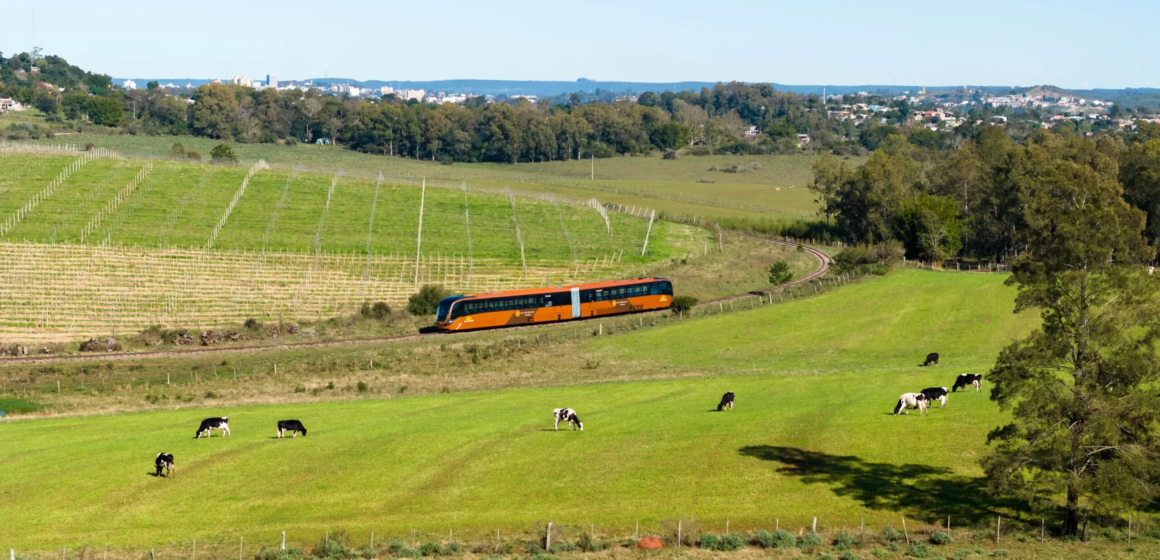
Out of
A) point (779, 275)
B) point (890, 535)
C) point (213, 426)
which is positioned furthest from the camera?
point (779, 275)

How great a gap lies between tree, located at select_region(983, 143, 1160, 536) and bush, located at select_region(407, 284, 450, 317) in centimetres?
6439

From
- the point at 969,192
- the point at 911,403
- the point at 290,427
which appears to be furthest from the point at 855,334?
the point at 969,192

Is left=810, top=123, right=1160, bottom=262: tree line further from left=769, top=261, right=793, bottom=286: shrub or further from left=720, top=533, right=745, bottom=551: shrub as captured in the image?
left=720, top=533, right=745, bottom=551: shrub

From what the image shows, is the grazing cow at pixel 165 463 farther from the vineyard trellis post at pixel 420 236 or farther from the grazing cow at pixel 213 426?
the vineyard trellis post at pixel 420 236

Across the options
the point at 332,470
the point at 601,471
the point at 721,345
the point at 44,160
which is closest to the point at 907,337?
the point at 721,345

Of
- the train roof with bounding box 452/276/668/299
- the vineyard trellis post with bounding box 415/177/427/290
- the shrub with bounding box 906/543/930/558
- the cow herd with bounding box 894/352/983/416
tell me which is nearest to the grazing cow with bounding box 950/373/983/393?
the cow herd with bounding box 894/352/983/416

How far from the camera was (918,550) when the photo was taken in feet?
120

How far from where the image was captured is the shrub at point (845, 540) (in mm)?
37031

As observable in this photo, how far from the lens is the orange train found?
8906 cm

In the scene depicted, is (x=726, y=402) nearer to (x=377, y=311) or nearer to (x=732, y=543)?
(x=732, y=543)

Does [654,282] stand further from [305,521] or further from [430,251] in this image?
[305,521]

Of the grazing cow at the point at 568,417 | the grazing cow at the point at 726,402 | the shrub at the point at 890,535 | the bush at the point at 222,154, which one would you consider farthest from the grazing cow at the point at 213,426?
the bush at the point at 222,154

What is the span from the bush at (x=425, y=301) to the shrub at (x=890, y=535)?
62.5m

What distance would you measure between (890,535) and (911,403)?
1527 centimetres
